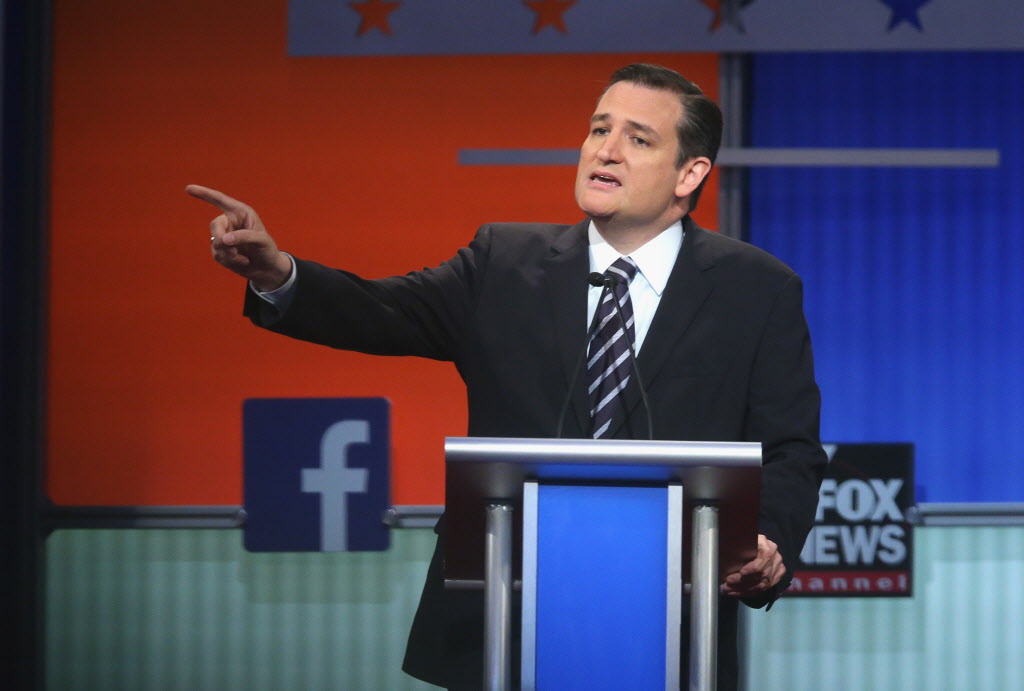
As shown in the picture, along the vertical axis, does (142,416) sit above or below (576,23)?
below

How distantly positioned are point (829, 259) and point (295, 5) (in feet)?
5.26

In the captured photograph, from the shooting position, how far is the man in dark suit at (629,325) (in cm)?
157

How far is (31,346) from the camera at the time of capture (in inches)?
123

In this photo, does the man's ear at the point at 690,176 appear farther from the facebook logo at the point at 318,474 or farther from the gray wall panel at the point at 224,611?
the gray wall panel at the point at 224,611

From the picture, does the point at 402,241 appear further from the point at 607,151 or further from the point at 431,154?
the point at 607,151

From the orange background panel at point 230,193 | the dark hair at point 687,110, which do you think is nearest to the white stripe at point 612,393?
the dark hair at point 687,110

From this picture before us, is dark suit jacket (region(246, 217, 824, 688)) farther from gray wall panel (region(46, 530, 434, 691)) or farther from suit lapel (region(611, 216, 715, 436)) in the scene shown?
gray wall panel (region(46, 530, 434, 691))

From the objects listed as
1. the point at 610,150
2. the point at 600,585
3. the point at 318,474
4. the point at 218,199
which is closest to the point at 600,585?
the point at 600,585

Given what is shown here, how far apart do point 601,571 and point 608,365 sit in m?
0.45

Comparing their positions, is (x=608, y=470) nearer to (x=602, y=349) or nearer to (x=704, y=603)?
(x=704, y=603)

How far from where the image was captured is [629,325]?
63.5 inches

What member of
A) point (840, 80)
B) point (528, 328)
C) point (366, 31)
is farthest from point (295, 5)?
point (528, 328)

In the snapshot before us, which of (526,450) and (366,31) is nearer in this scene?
(526,450)

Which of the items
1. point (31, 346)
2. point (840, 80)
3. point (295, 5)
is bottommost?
point (31, 346)
